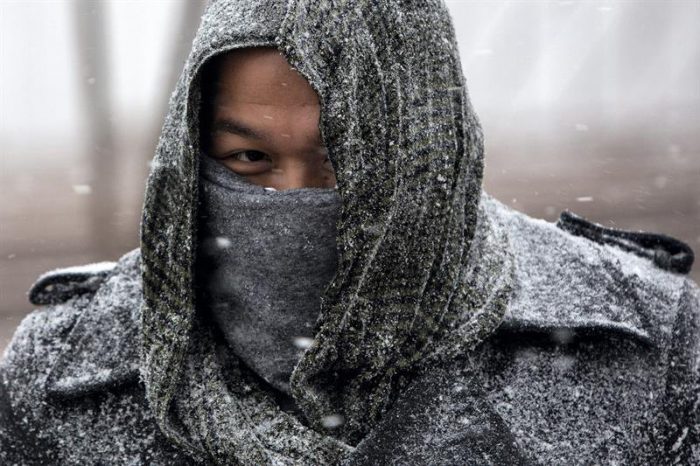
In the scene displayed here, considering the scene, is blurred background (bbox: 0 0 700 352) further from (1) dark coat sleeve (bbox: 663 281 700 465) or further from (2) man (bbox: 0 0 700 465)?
(1) dark coat sleeve (bbox: 663 281 700 465)

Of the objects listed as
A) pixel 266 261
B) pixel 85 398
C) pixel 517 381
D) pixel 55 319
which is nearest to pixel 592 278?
pixel 517 381

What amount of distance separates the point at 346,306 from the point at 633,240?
0.95 m

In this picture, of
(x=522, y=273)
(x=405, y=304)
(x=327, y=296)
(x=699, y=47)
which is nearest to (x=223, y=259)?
(x=327, y=296)

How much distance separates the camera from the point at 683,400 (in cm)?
201

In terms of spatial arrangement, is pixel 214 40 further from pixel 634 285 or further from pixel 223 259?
pixel 634 285

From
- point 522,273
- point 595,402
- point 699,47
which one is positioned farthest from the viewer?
point 699,47

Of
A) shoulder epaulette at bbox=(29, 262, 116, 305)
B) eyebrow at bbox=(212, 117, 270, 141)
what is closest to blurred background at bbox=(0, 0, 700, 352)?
shoulder epaulette at bbox=(29, 262, 116, 305)

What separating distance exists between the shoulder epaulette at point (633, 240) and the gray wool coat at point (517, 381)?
0.03 metres

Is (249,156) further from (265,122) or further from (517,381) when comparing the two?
(517,381)

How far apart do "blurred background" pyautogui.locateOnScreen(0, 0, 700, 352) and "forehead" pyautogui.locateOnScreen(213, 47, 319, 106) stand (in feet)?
10.5

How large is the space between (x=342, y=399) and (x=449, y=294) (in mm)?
309

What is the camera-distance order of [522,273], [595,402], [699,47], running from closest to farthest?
[595,402], [522,273], [699,47]

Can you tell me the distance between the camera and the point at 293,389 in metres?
1.91

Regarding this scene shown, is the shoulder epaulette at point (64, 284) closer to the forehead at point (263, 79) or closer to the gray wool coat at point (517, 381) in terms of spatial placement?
the gray wool coat at point (517, 381)
